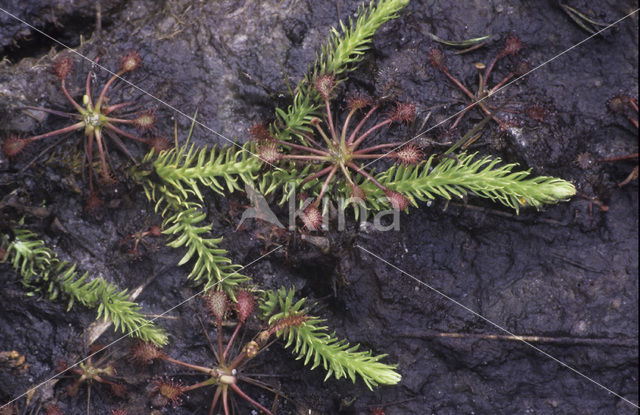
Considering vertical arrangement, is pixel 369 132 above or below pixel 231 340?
above

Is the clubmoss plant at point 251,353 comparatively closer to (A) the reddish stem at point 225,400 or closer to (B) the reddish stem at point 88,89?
(A) the reddish stem at point 225,400

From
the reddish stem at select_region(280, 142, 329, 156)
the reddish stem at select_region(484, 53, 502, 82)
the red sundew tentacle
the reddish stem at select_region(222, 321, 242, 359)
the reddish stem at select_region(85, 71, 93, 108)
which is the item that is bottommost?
the red sundew tentacle

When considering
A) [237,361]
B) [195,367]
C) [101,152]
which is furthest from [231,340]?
[101,152]

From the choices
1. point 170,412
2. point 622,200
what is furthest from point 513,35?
point 170,412

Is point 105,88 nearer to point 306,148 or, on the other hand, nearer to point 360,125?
point 306,148

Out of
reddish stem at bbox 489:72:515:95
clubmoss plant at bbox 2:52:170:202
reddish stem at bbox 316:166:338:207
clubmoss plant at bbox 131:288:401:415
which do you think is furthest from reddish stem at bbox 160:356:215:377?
reddish stem at bbox 489:72:515:95

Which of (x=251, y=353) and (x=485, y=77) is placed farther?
(x=485, y=77)

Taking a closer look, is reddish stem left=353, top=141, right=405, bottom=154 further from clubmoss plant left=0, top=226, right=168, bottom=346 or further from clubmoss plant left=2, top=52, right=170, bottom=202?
clubmoss plant left=0, top=226, right=168, bottom=346
